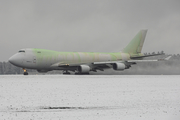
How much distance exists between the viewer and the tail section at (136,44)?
52.4 metres

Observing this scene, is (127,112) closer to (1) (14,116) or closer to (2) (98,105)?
(2) (98,105)

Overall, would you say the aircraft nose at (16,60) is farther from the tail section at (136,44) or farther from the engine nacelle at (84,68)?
the tail section at (136,44)

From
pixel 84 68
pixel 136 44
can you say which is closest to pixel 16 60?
pixel 84 68

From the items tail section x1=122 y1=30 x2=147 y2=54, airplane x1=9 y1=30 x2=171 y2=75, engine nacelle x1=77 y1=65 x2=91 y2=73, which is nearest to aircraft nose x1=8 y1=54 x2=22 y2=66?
airplane x1=9 y1=30 x2=171 y2=75

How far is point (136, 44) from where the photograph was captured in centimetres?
5241

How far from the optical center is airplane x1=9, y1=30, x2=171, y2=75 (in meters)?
38.3

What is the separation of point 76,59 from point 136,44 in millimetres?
15579

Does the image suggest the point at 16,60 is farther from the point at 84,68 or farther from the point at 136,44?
the point at 136,44

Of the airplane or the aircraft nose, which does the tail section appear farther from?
the aircraft nose

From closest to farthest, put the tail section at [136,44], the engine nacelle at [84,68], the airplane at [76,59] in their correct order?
1. the airplane at [76,59]
2. the engine nacelle at [84,68]
3. the tail section at [136,44]

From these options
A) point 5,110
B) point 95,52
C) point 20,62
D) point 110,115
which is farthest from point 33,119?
point 95,52

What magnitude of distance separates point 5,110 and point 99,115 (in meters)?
3.58

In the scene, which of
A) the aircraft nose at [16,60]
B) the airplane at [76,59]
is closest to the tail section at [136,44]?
the airplane at [76,59]

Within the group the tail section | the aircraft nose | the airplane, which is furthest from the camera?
the tail section
